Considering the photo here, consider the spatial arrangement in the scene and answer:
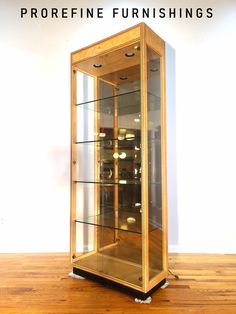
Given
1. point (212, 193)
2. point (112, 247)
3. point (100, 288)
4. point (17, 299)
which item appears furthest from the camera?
point (212, 193)

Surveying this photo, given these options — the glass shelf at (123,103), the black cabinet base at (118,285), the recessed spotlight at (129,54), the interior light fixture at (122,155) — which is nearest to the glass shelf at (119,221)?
the black cabinet base at (118,285)

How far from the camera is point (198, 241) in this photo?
2.76 meters

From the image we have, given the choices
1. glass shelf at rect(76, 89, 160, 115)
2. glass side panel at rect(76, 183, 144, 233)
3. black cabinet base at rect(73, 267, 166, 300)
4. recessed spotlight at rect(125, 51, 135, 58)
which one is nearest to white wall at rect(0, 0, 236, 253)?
glass side panel at rect(76, 183, 144, 233)

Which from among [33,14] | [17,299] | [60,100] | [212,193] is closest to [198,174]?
[212,193]

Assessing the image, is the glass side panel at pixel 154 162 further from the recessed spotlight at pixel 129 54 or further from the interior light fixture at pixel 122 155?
the interior light fixture at pixel 122 155

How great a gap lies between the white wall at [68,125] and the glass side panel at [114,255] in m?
0.54

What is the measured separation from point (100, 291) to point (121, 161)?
1226 millimetres

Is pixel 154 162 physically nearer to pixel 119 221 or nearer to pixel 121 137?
pixel 121 137

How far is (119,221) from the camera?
2240mm

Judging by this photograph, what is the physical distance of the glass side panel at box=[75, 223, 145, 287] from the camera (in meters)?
2.01

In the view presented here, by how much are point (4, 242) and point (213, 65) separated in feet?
11.3

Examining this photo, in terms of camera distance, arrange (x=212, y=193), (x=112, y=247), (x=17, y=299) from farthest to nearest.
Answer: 1. (x=212, y=193)
2. (x=112, y=247)
3. (x=17, y=299)

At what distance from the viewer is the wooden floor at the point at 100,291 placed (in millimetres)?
1727

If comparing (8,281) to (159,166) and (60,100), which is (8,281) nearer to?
(159,166)
